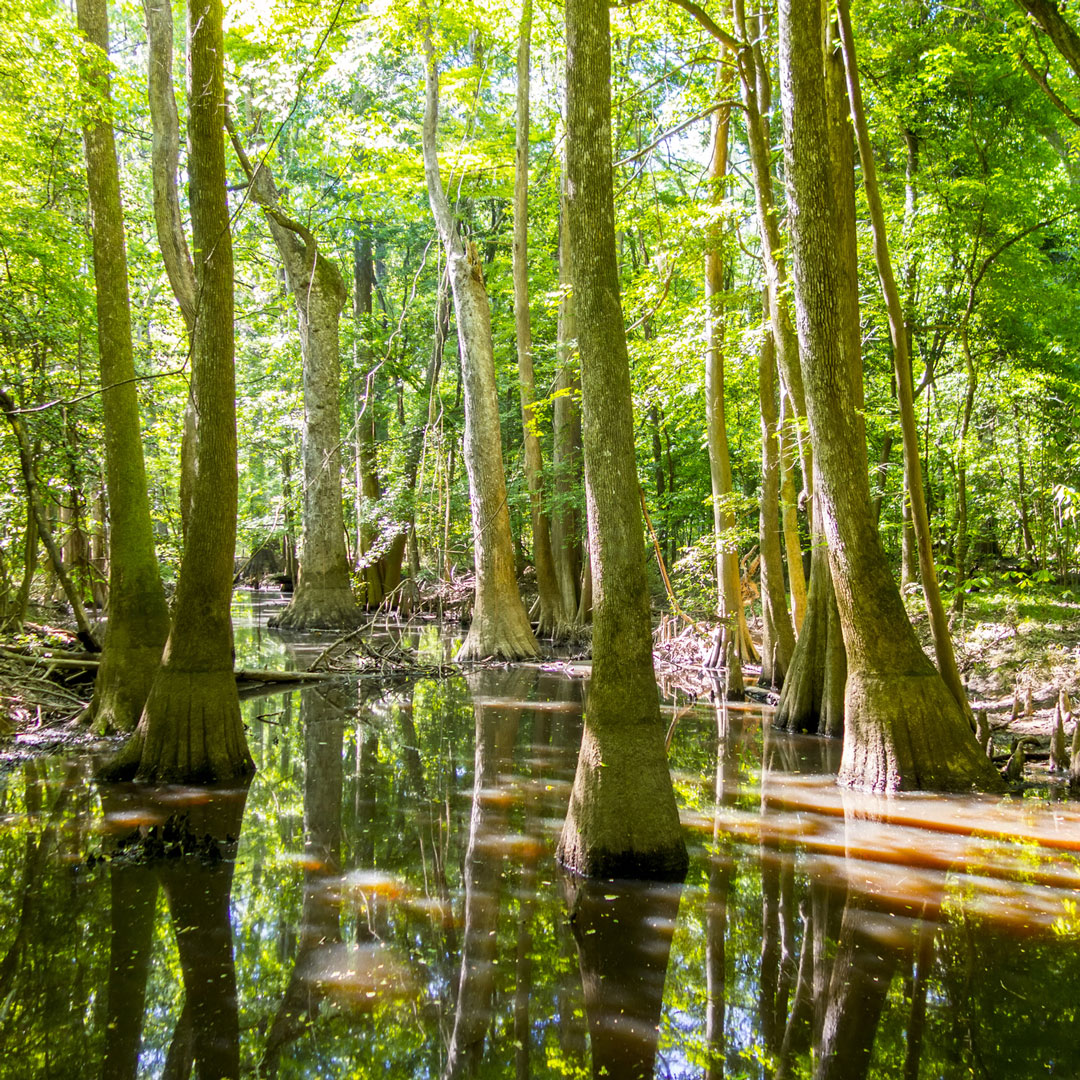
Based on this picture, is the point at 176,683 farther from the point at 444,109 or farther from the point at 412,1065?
the point at 444,109

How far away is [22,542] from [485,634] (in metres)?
7.15

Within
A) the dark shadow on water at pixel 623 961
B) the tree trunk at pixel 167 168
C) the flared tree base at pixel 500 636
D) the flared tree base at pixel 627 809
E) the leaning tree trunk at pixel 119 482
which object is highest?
the tree trunk at pixel 167 168

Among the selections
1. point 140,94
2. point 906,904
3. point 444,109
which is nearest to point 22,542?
point 140,94

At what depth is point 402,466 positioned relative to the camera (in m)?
20.5

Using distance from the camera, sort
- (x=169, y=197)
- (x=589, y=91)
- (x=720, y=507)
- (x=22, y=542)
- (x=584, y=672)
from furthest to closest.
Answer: (x=584, y=672) < (x=22, y=542) < (x=720, y=507) < (x=169, y=197) < (x=589, y=91)

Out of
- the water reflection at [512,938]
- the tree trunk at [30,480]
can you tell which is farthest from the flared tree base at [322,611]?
the water reflection at [512,938]

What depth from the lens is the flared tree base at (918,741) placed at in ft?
22.1

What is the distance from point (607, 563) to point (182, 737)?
14.0 feet

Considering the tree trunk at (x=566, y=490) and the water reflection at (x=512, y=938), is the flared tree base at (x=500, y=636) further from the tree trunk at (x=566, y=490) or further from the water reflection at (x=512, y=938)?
the water reflection at (x=512, y=938)

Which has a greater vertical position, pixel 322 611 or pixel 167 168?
pixel 167 168

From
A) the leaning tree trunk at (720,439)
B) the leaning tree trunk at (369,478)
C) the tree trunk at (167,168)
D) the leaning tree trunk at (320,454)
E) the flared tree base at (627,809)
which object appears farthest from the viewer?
the leaning tree trunk at (369,478)

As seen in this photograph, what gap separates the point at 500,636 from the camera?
1456 cm

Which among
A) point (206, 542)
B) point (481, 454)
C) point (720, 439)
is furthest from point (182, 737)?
point (481, 454)

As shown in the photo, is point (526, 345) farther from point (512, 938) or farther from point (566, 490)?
point (512, 938)
